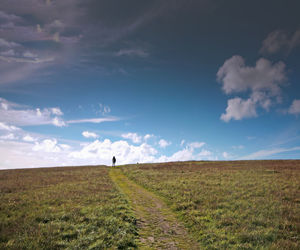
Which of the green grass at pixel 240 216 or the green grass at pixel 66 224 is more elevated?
the green grass at pixel 66 224

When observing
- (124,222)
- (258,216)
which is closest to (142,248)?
(124,222)

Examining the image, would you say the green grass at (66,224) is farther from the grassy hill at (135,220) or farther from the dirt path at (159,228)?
the dirt path at (159,228)

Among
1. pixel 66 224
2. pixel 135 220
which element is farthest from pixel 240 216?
pixel 66 224

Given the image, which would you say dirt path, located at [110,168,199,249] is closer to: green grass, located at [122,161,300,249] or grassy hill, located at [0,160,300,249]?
grassy hill, located at [0,160,300,249]

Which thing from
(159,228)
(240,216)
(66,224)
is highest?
(66,224)

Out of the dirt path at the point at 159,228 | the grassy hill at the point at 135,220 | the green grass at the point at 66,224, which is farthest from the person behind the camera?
the dirt path at the point at 159,228

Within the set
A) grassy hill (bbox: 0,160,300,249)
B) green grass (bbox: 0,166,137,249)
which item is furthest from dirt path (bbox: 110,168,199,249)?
green grass (bbox: 0,166,137,249)

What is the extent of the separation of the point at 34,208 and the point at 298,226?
17.2 m

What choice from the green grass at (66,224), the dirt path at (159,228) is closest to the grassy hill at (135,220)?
the green grass at (66,224)

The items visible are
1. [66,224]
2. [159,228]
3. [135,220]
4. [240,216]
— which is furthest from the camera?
[240,216]

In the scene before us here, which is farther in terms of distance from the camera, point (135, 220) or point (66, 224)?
point (135, 220)

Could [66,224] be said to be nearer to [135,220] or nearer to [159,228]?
[135,220]

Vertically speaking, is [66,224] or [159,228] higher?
[66,224]

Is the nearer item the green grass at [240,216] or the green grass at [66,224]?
the green grass at [66,224]
